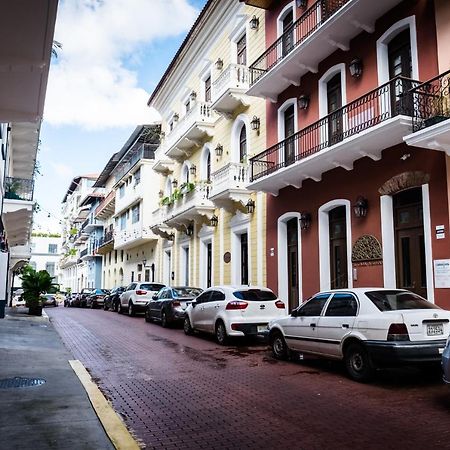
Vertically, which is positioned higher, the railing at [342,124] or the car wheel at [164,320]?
the railing at [342,124]

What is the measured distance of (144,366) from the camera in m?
10.2

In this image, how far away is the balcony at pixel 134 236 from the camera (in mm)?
33750

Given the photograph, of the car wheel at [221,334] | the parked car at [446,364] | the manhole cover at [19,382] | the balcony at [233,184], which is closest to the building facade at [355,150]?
the balcony at [233,184]

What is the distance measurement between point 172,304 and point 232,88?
8801 mm

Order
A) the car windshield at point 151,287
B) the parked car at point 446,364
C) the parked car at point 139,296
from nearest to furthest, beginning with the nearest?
the parked car at point 446,364
the parked car at point 139,296
the car windshield at point 151,287

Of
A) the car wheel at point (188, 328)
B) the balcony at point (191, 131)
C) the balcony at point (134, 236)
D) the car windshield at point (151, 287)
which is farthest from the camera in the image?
the balcony at point (134, 236)

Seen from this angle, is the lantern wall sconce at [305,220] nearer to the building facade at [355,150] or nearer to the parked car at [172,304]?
the building facade at [355,150]

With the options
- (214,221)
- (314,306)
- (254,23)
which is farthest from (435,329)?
(254,23)

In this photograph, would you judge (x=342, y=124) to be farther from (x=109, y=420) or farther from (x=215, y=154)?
(x=109, y=420)

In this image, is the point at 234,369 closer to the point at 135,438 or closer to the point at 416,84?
the point at 135,438

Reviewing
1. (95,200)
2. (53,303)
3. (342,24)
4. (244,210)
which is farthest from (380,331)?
(95,200)

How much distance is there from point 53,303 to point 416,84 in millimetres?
38170

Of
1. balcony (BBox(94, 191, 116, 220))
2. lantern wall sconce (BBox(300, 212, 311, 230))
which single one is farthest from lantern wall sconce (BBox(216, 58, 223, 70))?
balcony (BBox(94, 191, 116, 220))

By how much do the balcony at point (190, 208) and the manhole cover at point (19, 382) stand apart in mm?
14505
